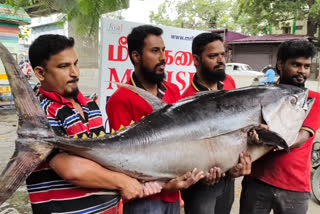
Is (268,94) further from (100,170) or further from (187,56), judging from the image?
(187,56)

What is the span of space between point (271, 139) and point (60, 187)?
4.01 ft

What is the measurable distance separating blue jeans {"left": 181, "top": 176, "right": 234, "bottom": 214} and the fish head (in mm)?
470

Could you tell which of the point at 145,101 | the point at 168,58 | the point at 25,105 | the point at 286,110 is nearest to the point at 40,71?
the point at 25,105

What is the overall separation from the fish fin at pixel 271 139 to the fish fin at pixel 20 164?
46.9 inches

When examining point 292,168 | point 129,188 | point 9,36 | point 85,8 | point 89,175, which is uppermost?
point 9,36

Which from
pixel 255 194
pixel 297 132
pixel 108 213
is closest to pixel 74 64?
pixel 108 213

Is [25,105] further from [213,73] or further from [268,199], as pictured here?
[268,199]

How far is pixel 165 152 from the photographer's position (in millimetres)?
1619

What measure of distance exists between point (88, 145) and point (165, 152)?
428mm

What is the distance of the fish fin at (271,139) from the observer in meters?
1.76

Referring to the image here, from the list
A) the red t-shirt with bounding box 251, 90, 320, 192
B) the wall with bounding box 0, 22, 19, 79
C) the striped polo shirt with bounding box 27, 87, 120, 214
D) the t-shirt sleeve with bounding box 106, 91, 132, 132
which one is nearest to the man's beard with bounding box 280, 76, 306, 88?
the red t-shirt with bounding box 251, 90, 320, 192

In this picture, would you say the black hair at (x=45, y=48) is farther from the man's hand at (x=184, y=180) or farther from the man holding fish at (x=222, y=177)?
the man holding fish at (x=222, y=177)

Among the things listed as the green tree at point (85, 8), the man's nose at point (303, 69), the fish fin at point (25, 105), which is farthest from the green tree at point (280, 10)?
the fish fin at point (25, 105)

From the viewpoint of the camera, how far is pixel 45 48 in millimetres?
1576
